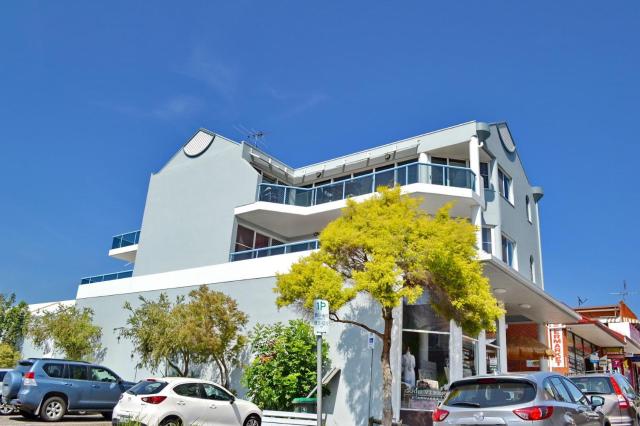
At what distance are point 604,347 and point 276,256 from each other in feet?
101

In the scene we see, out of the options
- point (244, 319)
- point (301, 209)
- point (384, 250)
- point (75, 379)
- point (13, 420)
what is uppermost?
point (301, 209)

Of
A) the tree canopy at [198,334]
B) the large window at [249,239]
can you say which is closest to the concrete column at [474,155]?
the large window at [249,239]

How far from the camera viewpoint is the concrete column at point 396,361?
14750mm

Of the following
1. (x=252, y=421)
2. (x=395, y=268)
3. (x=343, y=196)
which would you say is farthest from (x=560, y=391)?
(x=343, y=196)

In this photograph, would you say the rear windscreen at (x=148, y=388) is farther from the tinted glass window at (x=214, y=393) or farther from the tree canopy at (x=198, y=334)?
the tree canopy at (x=198, y=334)

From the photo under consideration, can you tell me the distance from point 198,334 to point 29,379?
475 cm

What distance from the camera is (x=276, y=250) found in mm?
19578

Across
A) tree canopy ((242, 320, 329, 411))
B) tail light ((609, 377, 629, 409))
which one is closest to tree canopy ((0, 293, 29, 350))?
→ tree canopy ((242, 320, 329, 411))

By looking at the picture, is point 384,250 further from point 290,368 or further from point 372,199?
point 290,368

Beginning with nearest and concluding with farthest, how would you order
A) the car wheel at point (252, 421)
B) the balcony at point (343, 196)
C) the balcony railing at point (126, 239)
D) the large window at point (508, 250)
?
the car wheel at point (252, 421) < the balcony at point (343, 196) < the large window at point (508, 250) < the balcony railing at point (126, 239)

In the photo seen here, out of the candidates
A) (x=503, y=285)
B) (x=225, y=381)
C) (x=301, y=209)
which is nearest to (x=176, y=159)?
(x=301, y=209)

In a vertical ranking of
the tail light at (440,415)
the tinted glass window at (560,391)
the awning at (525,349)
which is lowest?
the tail light at (440,415)

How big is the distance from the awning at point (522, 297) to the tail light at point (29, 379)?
12771mm

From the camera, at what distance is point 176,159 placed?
2703cm
